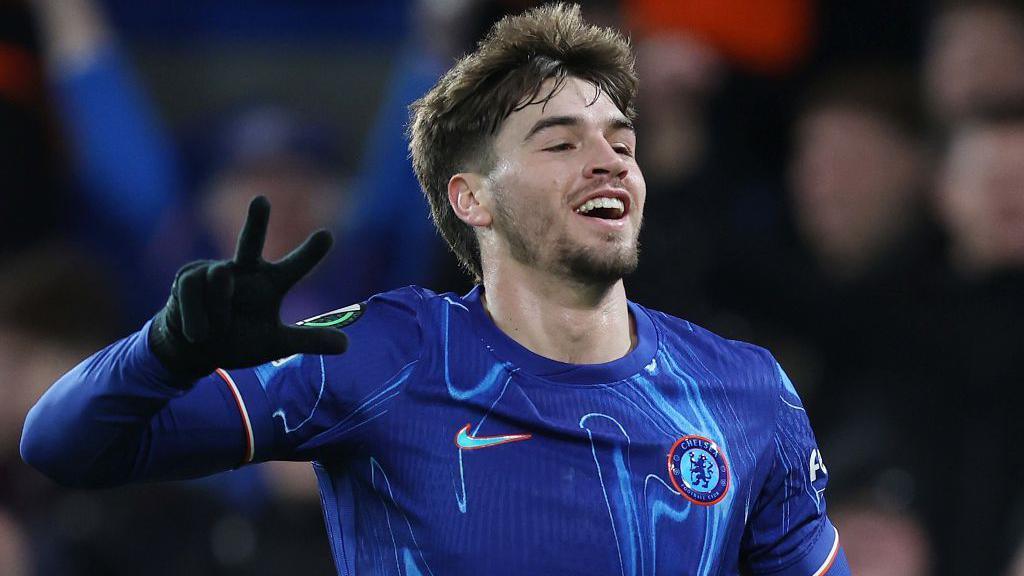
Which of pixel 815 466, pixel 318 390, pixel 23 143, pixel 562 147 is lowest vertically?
pixel 815 466

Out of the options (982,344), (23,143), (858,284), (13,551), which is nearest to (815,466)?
(982,344)

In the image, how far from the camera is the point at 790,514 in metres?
3.48

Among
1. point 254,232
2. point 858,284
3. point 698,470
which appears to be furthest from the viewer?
point 858,284

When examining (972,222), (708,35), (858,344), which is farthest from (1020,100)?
(708,35)

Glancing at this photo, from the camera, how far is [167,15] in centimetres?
798

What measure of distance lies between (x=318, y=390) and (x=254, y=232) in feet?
1.50

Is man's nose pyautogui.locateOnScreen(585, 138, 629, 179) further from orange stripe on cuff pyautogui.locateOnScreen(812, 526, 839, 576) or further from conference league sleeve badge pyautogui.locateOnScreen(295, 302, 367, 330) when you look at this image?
orange stripe on cuff pyautogui.locateOnScreen(812, 526, 839, 576)

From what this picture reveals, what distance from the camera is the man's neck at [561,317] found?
347 centimetres

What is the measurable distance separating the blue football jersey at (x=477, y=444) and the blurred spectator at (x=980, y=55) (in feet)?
9.08

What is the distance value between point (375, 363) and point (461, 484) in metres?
0.31

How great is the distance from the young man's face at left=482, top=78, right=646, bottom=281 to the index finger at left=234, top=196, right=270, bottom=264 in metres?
0.80

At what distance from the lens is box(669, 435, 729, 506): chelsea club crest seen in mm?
3281

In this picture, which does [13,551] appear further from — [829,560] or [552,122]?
[829,560]

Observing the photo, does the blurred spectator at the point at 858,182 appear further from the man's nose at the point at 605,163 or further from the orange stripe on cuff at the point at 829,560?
the man's nose at the point at 605,163
